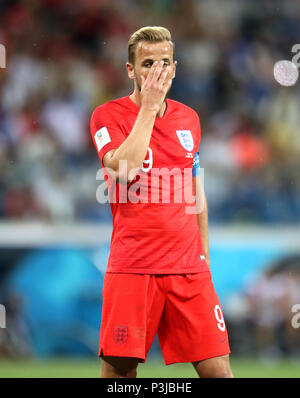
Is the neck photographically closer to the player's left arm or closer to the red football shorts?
the player's left arm

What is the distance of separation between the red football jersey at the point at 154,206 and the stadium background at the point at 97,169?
3.69 m

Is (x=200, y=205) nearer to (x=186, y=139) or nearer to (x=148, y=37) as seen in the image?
(x=186, y=139)

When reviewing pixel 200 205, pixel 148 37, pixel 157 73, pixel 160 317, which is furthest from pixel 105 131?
pixel 160 317

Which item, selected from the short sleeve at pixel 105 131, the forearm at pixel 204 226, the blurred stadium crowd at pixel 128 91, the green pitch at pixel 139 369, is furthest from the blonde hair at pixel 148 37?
the blurred stadium crowd at pixel 128 91

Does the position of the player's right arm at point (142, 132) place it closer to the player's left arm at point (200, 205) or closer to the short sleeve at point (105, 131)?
the short sleeve at point (105, 131)

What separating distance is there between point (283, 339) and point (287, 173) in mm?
1997

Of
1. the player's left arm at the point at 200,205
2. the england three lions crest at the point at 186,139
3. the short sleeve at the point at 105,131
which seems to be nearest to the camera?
the short sleeve at the point at 105,131

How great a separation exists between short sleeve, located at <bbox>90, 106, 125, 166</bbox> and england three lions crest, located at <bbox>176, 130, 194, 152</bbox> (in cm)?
32

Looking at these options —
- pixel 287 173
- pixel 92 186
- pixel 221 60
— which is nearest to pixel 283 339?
pixel 287 173

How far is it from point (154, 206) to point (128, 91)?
6.13 meters

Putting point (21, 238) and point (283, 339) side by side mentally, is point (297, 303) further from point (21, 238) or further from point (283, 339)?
point (21, 238)

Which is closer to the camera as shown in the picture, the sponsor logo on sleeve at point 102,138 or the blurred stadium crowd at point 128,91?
the sponsor logo on sleeve at point 102,138

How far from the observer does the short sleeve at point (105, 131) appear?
12.4 feet

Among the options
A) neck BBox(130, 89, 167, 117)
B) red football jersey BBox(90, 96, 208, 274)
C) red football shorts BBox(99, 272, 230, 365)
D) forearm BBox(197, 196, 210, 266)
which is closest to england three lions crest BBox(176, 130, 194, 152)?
red football jersey BBox(90, 96, 208, 274)
